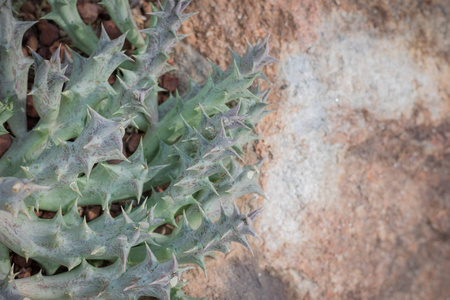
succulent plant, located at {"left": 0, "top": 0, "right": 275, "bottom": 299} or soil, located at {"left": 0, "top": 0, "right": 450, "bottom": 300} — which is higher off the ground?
succulent plant, located at {"left": 0, "top": 0, "right": 275, "bottom": 299}

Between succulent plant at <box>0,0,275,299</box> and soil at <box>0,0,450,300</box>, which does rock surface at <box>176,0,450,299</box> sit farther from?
succulent plant at <box>0,0,275,299</box>

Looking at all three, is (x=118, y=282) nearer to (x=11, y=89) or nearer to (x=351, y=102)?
(x=11, y=89)

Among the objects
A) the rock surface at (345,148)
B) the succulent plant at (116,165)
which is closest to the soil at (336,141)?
the rock surface at (345,148)

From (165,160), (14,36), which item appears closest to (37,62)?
(14,36)

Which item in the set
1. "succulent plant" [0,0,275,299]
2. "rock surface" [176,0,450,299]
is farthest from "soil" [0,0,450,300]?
"succulent plant" [0,0,275,299]

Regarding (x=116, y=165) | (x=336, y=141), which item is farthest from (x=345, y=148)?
(x=116, y=165)

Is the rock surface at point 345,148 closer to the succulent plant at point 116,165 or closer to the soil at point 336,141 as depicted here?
the soil at point 336,141

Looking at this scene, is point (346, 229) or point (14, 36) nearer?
point (14, 36)
